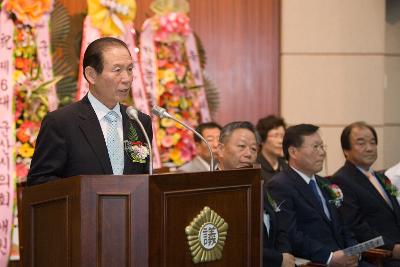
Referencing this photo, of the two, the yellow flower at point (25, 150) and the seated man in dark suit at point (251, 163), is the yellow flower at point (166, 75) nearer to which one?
the yellow flower at point (25, 150)

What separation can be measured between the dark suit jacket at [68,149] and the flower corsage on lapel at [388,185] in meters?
2.36

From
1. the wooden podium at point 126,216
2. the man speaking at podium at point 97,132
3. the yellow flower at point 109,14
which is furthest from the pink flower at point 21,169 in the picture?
the wooden podium at point 126,216

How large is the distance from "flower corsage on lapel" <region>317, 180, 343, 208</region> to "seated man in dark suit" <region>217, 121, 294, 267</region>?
0.46m

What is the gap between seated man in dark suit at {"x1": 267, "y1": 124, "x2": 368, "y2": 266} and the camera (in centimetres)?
396

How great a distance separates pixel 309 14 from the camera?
21.2ft

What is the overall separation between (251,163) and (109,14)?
1861 mm

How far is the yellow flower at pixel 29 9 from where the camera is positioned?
4.88m

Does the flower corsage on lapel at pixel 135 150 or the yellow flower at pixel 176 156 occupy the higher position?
the flower corsage on lapel at pixel 135 150

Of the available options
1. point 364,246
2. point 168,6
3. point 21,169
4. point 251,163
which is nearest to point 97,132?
point 251,163

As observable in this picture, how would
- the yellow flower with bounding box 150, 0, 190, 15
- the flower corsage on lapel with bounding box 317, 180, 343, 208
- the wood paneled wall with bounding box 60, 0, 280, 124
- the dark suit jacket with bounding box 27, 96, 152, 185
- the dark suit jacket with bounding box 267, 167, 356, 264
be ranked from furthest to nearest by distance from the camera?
the wood paneled wall with bounding box 60, 0, 280, 124, the yellow flower with bounding box 150, 0, 190, 15, the flower corsage on lapel with bounding box 317, 180, 343, 208, the dark suit jacket with bounding box 267, 167, 356, 264, the dark suit jacket with bounding box 27, 96, 152, 185

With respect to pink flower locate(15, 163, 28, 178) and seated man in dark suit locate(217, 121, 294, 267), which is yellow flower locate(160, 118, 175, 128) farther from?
seated man in dark suit locate(217, 121, 294, 267)

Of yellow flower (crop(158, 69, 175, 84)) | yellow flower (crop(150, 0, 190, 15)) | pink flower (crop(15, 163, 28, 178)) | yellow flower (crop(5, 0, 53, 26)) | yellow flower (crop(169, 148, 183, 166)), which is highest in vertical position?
yellow flower (crop(150, 0, 190, 15))

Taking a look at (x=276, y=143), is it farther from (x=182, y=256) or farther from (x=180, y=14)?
(x=182, y=256)

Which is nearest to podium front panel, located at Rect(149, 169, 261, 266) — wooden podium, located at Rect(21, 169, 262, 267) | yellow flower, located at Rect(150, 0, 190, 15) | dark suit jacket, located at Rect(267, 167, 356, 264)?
wooden podium, located at Rect(21, 169, 262, 267)
